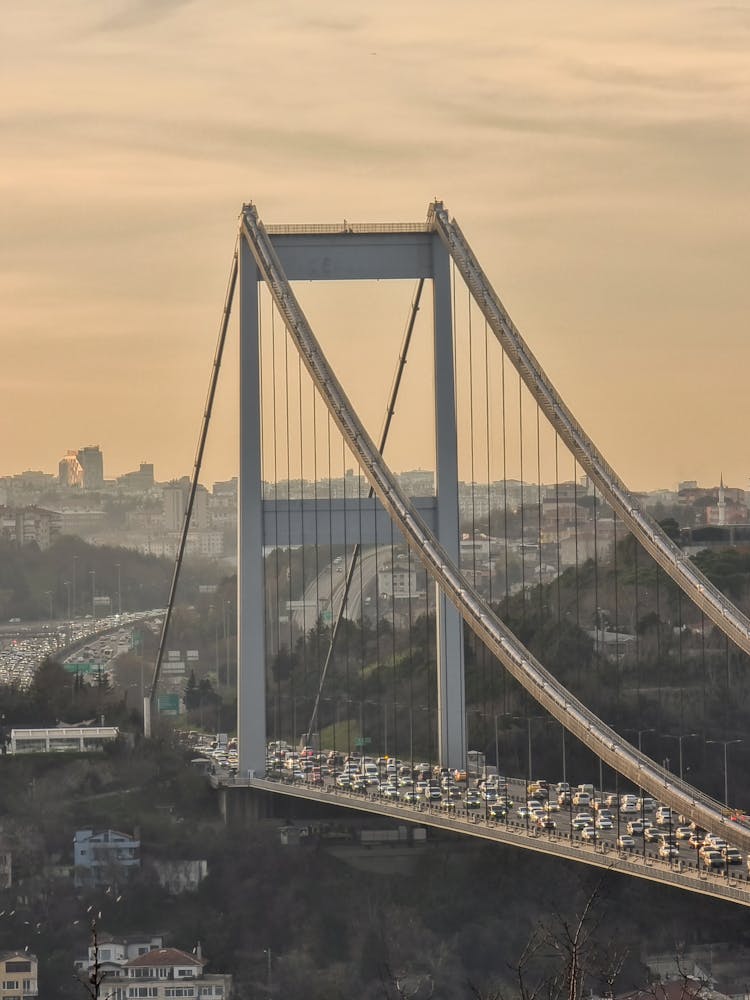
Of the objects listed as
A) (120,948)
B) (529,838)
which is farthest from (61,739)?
(529,838)

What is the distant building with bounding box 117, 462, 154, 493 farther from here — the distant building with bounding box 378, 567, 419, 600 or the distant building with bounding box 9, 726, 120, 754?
the distant building with bounding box 9, 726, 120, 754

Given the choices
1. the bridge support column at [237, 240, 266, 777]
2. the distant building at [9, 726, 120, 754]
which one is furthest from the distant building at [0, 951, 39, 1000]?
the distant building at [9, 726, 120, 754]

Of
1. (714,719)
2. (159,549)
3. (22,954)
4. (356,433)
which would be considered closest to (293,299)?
(356,433)

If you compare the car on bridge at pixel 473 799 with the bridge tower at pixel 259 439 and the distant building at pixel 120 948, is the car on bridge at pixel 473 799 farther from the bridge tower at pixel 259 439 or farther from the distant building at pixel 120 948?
the distant building at pixel 120 948

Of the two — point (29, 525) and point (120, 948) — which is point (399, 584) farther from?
point (120, 948)

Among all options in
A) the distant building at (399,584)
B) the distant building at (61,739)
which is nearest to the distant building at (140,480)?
the distant building at (399,584)

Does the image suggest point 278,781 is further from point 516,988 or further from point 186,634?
point 186,634
